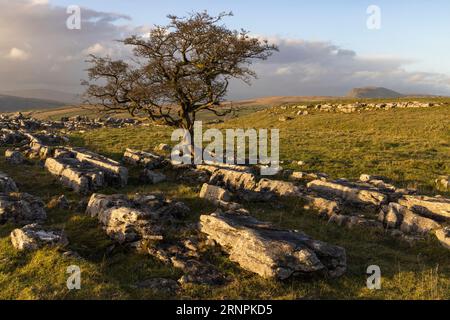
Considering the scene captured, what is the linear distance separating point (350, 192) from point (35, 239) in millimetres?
16560

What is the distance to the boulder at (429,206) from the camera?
1922 centimetres

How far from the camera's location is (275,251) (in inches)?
553

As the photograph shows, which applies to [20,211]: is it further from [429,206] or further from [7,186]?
[429,206]

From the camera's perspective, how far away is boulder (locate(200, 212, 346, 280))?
535 inches

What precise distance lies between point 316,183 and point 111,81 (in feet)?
69.8

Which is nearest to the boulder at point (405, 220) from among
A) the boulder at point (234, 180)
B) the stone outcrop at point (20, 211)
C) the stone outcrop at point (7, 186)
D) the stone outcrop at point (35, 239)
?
the boulder at point (234, 180)

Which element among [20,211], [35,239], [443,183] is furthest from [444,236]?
[20,211]

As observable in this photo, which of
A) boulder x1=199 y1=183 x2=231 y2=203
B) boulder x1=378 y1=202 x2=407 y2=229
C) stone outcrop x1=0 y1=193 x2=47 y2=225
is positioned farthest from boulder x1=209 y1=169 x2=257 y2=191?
stone outcrop x1=0 y1=193 x2=47 y2=225

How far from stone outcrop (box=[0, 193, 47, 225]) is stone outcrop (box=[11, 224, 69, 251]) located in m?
2.86

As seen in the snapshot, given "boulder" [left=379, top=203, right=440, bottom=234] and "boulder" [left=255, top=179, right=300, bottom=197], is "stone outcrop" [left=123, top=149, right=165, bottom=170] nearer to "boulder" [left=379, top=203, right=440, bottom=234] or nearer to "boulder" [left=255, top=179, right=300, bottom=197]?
"boulder" [left=255, top=179, right=300, bottom=197]

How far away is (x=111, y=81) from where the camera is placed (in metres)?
35.7

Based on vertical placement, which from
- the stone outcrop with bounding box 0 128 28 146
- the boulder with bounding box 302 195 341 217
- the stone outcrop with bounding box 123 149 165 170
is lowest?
the boulder with bounding box 302 195 341 217
